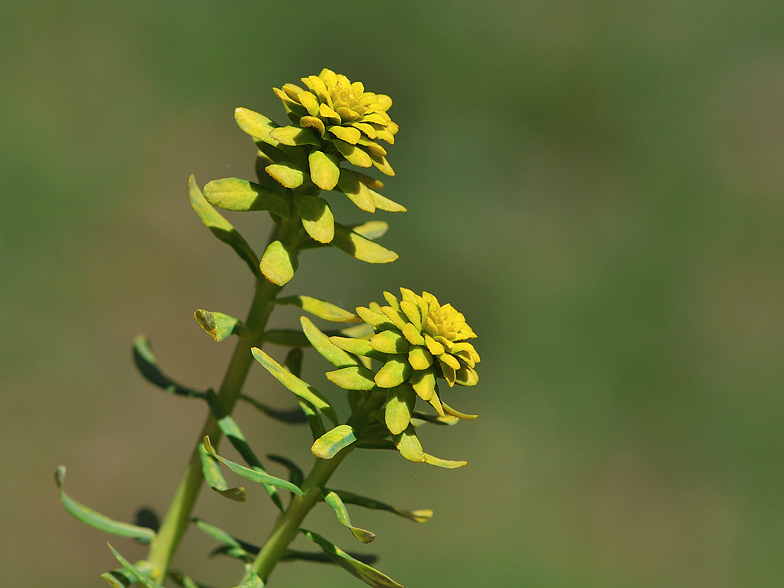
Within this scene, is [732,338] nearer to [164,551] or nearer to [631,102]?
[631,102]

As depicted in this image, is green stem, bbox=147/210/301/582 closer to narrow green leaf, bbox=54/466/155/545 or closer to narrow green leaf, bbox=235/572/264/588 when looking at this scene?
narrow green leaf, bbox=54/466/155/545

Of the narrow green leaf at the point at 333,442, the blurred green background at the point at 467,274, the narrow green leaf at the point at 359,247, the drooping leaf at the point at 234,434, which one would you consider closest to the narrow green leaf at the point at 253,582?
the drooping leaf at the point at 234,434

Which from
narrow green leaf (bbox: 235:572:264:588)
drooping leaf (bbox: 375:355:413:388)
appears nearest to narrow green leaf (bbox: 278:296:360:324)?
drooping leaf (bbox: 375:355:413:388)

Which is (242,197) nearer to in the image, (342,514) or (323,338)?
(323,338)

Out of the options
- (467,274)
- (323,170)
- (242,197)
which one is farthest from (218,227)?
(467,274)

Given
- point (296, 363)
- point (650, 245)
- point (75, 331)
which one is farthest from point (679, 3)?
point (296, 363)

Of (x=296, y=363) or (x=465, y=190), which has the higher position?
(x=465, y=190)
